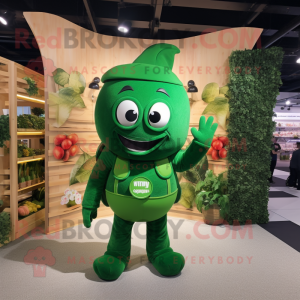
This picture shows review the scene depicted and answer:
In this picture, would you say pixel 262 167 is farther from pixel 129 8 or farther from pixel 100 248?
pixel 129 8

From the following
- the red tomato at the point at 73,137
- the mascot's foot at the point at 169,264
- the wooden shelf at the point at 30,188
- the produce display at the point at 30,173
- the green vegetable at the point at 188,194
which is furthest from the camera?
the green vegetable at the point at 188,194

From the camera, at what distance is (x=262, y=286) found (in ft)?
7.54

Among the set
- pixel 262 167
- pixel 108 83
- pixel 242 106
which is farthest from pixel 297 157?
pixel 108 83

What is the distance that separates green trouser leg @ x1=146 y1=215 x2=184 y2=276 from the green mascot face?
2.50 feet

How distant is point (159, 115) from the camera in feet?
6.27

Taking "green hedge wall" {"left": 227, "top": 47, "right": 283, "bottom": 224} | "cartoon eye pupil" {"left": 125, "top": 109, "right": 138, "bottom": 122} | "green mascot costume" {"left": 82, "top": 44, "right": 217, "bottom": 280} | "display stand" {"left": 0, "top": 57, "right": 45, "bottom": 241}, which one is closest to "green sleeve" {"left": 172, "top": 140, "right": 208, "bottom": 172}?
"green mascot costume" {"left": 82, "top": 44, "right": 217, "bottom": 280}

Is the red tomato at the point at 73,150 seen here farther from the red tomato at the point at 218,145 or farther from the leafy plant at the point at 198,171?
the red tomato at the point at 218,145

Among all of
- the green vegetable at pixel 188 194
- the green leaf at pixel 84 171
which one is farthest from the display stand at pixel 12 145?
the green vegetable at pixel 188 194

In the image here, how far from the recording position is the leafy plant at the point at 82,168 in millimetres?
3559

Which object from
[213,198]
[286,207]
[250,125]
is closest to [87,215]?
[213,198]

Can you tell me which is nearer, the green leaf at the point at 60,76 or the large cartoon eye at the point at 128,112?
the large cartoon eye at the point at 128,112

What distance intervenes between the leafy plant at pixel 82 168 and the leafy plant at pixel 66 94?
57cm

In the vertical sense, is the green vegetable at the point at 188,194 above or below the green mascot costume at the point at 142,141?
below

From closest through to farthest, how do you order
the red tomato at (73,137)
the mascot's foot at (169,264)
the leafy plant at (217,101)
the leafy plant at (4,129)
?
the mascot's foot at (169,264) → the leafy plant at (4,129) → the red tomato at (73,137) → the leafy plant at (217,101)
